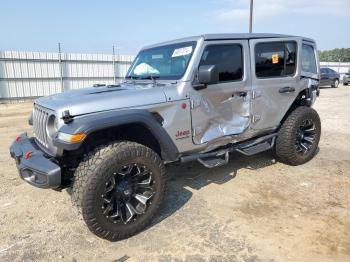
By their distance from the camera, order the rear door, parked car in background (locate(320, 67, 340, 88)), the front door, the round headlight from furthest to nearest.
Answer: parked car in background (locate(320, 67, 340, 88)), the rear door, the front door, the round headlight

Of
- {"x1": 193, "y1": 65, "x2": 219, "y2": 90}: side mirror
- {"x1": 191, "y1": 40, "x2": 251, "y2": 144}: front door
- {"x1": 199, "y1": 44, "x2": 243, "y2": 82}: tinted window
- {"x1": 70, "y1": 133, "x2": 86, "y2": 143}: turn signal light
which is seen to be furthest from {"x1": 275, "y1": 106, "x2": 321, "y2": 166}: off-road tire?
{"x1": 70, "y1": 133, "x2": 86, "y2": 143}: turn signal light

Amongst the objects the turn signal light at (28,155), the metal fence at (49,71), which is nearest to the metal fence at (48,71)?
the metal fence at (49,71)

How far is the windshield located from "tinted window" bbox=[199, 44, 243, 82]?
243 mm

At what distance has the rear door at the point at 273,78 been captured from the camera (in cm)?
454

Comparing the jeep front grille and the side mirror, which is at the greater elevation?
the side mirror

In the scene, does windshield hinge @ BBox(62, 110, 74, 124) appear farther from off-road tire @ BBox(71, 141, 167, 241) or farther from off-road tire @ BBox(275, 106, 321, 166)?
off-road tire @ BBox(275, 106, 321, 166)

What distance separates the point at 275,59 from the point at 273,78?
31 cm

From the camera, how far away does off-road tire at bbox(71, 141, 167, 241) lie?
9.68ft

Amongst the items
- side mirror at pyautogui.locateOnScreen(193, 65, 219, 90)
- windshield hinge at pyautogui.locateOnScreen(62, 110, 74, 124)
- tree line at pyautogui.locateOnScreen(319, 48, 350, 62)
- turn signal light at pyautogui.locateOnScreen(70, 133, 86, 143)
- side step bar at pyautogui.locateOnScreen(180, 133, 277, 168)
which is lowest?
side step bar at pyautogui.locateOnScreen(180, 133, 277, 168)

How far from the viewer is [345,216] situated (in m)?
3.61

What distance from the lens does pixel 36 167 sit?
3049 millimetres

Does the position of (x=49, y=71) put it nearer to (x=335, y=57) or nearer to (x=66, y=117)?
(x=66, y=117)

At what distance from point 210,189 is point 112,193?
171cm

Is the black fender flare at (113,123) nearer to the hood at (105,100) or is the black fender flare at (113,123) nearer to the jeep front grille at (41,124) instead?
the hood at (105,100)
